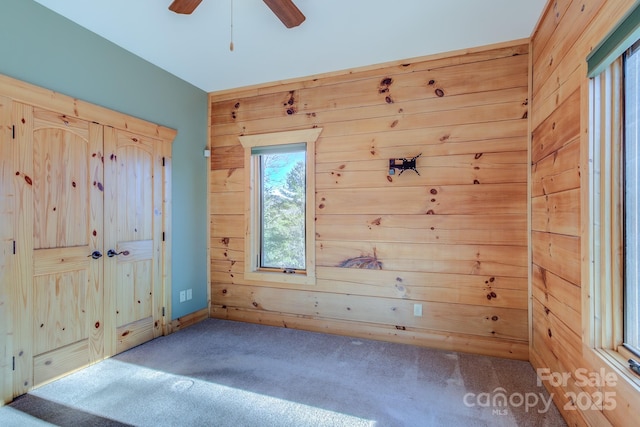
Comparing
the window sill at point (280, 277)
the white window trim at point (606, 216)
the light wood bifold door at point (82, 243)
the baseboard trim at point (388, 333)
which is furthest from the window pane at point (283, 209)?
the white window trim at point (606, 216)

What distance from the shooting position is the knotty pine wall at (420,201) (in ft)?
8.92

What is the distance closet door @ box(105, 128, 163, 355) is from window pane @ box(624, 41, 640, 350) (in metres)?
3.59

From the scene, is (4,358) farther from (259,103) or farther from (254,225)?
(259,103)

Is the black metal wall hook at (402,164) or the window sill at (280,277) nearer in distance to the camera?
the black metal wall hook at (402,164)

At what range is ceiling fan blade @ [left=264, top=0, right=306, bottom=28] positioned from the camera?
71.5 inches

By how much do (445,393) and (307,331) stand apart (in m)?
1.58

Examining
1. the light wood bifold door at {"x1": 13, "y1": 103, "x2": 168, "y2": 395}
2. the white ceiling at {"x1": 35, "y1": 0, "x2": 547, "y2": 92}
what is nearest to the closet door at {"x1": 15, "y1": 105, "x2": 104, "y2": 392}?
the light wood bifold door at {"x1": 13, "y1": 103, "x2": 168, "y2": 395}

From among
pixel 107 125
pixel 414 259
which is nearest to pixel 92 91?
pixel 107 125

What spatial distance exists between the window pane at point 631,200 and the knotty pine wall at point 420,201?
1.19m

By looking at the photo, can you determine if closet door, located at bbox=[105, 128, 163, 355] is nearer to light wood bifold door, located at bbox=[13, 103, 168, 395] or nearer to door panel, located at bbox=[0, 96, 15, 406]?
light wood bifold door, located at bbox=[13, 103, 168, 395]

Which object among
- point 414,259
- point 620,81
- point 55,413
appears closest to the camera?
point 620,81

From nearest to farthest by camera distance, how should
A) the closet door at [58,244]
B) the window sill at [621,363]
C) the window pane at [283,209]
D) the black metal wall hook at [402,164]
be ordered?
the window sill at [621,363]
the closet door at [58,244]
the black metal wall hook at [402,164]
the window pane at [283,209]

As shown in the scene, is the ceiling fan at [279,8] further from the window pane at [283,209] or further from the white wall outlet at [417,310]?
the white wall outlet at [417,310]

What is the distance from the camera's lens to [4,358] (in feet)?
6.79
